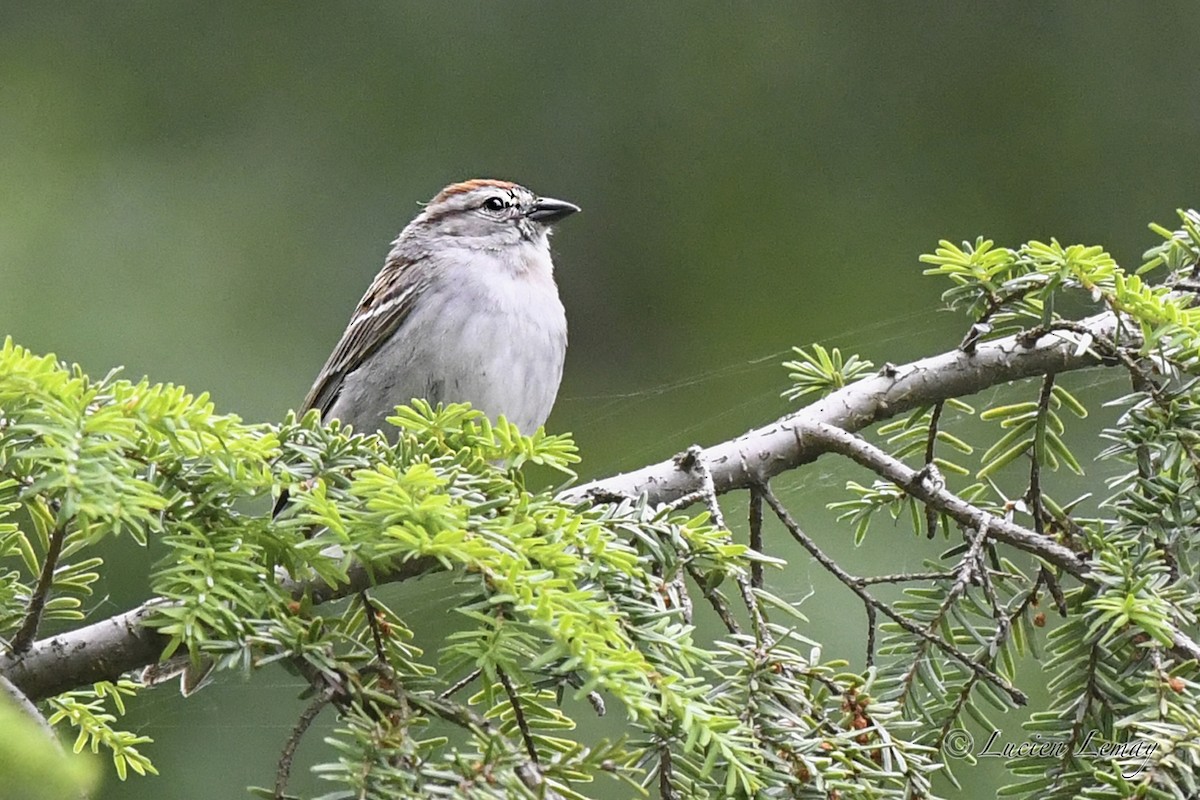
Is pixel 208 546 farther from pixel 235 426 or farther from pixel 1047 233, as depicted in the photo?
pixel 1047 233

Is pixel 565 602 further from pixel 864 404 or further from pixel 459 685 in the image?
pixel 864 404

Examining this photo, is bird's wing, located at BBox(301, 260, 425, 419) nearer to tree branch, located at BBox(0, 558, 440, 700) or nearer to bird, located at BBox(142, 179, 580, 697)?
bird, located at BBox(142, 179, 580, 697)

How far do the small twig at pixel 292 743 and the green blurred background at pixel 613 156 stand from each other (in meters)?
2.80

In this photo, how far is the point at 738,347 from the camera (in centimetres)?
439

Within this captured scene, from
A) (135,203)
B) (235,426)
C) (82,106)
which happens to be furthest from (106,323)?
(235,426)

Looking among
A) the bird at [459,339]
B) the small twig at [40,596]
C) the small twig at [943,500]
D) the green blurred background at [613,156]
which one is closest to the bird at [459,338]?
the bird at [459,339]

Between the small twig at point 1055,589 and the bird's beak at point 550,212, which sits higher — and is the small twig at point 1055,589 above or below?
below

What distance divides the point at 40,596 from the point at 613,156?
3993mm

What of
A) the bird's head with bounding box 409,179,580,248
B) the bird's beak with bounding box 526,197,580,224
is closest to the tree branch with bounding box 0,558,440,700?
the bird's head with bounding box 409,179,580,248

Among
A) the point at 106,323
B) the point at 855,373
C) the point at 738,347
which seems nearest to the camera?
the point at 855,373

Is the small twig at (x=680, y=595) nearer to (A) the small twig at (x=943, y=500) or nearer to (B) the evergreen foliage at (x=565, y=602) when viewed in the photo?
(B) the evergreen foliage at (x=565, y=602)

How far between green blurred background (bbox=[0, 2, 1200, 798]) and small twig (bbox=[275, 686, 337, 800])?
2.80 meters

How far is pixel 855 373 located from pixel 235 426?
1068 millimetres

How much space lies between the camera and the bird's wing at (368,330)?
309 centimetres
